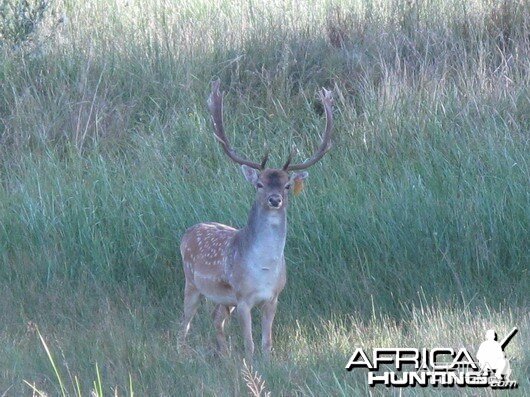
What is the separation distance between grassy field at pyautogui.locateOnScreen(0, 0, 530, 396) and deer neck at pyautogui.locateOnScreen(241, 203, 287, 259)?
2.20 ft

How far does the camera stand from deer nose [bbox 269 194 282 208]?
7168mm

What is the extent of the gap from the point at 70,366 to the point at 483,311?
2.88m

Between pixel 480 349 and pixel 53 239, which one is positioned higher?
pixel 480 349

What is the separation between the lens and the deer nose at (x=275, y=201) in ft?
23.5

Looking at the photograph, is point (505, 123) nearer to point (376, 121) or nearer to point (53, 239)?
point (376, 121)

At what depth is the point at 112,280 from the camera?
9.09 meters

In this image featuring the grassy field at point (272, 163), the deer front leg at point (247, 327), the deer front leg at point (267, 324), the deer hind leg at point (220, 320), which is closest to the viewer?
the grassy field at point (272, 163)

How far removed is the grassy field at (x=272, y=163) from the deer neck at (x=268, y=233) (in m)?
0.67

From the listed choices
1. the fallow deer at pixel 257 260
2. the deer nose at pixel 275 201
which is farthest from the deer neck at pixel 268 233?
the deer nose at pixel 275 201

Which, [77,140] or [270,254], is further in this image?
[77,140]

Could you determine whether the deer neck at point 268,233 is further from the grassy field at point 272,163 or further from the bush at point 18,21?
the bush at point 18,21

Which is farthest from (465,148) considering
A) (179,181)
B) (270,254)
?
(270,254)

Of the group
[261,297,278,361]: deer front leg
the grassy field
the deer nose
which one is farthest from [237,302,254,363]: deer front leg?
the deer nose

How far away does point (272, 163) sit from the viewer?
34.7 ft
